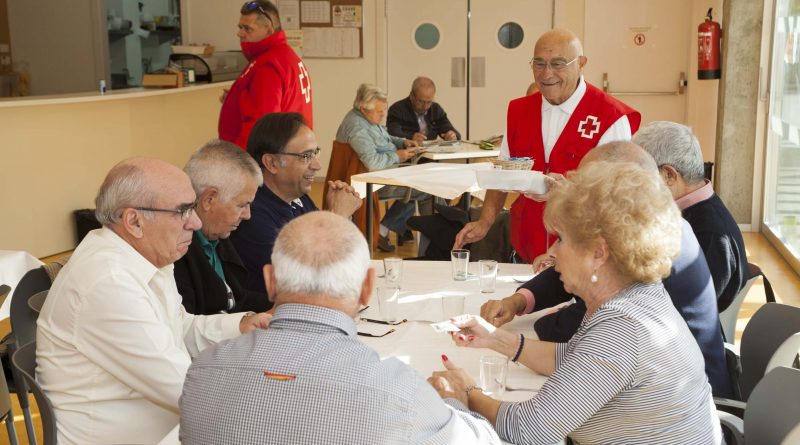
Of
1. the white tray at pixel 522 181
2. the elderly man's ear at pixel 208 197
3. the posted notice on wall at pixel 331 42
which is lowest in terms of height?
the white tray at pixel 522 181

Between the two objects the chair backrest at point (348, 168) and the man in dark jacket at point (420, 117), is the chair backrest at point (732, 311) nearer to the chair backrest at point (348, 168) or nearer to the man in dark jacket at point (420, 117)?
the chair backrest at point (348, 168)

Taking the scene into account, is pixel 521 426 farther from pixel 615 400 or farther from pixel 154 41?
pixel 154 41

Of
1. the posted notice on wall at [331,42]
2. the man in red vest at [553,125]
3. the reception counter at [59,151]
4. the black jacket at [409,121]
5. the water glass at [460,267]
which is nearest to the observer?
the water glass at [460,267]

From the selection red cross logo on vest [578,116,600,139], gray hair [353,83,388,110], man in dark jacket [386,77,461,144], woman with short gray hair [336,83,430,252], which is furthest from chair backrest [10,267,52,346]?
man in dark jacket [386,77,461,144]

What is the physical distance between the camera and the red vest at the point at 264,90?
5.04 meters

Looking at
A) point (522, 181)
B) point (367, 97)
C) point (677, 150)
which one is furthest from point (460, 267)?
point (367, 97)

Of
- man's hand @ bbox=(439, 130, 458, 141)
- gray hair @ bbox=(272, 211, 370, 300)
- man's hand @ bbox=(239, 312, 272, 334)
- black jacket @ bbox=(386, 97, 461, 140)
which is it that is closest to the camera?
gray hair @ bbox=(272, 211, 370, 300)

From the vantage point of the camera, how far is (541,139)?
4.05 metres

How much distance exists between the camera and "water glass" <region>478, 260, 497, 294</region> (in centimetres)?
302

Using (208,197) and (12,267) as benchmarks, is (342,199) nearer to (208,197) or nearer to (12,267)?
(208,197)

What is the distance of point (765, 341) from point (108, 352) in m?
1.81

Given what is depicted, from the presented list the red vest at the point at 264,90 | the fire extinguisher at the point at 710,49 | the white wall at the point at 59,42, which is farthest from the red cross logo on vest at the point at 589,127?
the white wall at the point at 59,42

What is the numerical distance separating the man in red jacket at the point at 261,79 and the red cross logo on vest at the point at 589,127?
1818mm

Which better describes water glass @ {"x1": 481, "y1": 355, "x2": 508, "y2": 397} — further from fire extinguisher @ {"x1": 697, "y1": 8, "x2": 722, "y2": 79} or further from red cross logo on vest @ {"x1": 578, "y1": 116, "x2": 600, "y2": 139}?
fire extinguisher @ {"x1": 697, "y1": 8, "x2": 722, "y2": 79}
